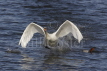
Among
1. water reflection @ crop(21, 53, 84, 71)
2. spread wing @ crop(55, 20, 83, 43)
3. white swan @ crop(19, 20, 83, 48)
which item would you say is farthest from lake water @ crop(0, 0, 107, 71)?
spread wing @ crop(55, 20, 83, 43)

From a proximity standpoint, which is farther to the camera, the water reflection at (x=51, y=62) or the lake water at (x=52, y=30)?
the lake water at (x=52, y=30)

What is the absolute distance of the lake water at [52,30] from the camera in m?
12.6

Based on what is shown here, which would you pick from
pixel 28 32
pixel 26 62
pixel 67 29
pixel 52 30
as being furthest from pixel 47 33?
pixel 52 30

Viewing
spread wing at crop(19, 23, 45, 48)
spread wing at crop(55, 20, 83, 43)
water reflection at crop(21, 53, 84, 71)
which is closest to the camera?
water reflection at crop(21, 53, 84, 71)

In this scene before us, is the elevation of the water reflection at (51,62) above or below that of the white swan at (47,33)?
below

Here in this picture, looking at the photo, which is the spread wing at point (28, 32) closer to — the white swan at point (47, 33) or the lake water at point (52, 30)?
the white swan at point (47, 33)

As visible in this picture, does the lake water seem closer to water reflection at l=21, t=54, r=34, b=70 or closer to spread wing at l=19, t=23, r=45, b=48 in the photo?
water reflection at l=21, t=54, r=34, b=70

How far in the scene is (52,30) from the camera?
16453mm

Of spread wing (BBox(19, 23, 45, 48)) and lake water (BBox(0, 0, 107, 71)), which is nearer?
lake water (BBox(0, 0, 107, 71))

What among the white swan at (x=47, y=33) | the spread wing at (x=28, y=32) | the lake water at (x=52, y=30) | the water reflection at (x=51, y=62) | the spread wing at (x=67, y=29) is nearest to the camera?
the water reflection at (x=51, y=62)

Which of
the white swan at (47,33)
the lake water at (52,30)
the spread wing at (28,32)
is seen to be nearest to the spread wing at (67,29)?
the white swan at (47,33)

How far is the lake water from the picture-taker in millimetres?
12617

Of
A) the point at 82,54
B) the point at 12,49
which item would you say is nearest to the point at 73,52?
the point at 82,54

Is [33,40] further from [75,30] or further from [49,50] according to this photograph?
[75,30]
